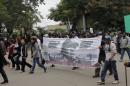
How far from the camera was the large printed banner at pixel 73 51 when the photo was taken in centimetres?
1738

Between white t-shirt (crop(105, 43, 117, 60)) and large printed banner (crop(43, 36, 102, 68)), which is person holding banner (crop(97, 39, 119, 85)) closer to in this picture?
white t-shirt (crop(105, 43, 117, 60))

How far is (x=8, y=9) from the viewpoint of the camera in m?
58.5

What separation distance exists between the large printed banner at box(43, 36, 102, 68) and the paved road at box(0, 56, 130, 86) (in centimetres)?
46

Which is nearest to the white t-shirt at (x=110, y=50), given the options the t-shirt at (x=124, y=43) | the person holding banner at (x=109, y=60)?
the person holding banner at (x=109, y=60)

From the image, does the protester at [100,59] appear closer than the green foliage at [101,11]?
Yes

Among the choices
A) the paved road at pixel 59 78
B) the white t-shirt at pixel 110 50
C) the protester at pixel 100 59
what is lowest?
the paved road at pixel 59 78

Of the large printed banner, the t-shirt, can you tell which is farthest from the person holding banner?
the t-shirt

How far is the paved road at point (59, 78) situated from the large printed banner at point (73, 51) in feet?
1.51

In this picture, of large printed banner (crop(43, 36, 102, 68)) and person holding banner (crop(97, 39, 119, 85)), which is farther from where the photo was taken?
large printed banner (crop(43, 36, 102, 68))

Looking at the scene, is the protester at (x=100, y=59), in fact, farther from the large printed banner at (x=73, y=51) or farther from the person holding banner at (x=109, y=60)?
the person holding banner at (x=109, y=60)

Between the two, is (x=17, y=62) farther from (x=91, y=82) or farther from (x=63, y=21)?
(x=63, y=21)

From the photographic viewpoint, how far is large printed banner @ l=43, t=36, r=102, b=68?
17.4 meters

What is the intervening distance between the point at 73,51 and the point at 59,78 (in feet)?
8.18

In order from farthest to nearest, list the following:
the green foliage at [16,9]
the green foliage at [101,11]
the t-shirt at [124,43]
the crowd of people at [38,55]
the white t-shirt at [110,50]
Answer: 1. the green foliage at [101,11]
2. the green foliage at [16,9]
3. the t-shirt at [124,43]
4. the crowd of people at [38,55]
5. the white t-shirt at [110,50]
